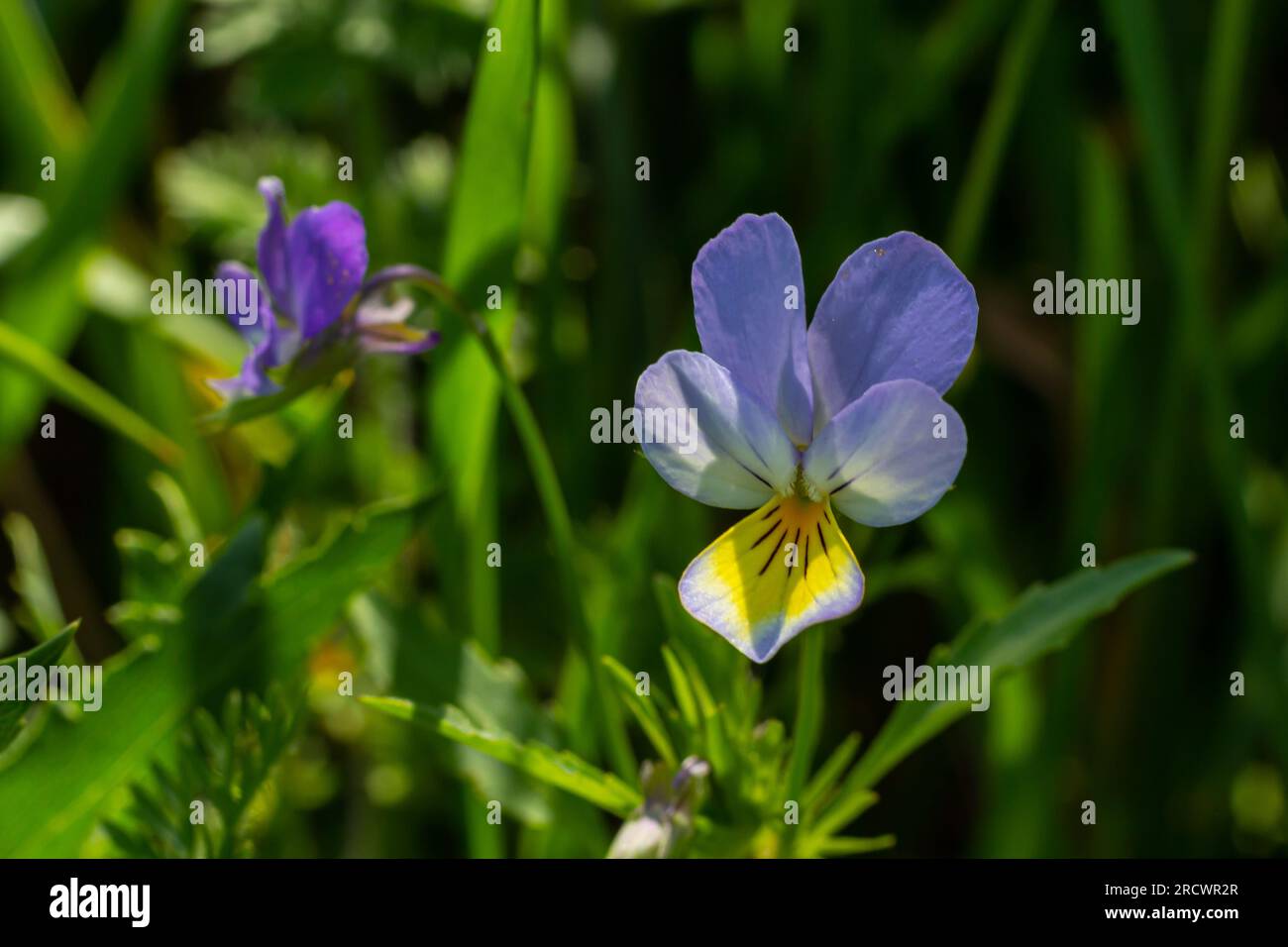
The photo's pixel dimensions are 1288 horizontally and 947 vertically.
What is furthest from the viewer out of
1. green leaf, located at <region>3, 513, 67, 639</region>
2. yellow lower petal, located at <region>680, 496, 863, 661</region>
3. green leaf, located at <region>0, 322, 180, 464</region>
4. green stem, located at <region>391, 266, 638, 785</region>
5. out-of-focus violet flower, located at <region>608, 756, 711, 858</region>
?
green leaf, located at <region>0, 322, 180, 464</region>

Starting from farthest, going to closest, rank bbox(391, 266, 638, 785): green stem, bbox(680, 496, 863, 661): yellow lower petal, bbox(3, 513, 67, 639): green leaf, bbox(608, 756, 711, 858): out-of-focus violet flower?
1. bbox(3, 513, 67, 639): green leaf
2. bbox(391, 266, 638, 785): green stem
3. bbox(608, 756, 711, 858): out-of-focus violet flower
4. bbox(680, 496, 863, 661): yellow lower petal

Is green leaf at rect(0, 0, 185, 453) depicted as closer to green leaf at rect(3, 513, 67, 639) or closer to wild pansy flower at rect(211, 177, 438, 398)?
green leaf at rect(3, 513, 67, 639)

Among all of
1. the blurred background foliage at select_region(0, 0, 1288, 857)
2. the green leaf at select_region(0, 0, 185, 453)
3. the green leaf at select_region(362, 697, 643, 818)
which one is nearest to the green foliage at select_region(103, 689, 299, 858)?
the blurred background foliage at select_region(0, 0, 1288, 857)

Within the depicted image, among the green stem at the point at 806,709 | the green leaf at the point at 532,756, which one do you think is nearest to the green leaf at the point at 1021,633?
the green stem at the point at 806,709

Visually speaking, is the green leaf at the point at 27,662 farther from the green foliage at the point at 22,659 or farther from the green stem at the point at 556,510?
the green stem at the point at 556,510

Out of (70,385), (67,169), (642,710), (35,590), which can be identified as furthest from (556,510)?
(67,169)

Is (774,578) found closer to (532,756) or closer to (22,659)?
(532,756)
